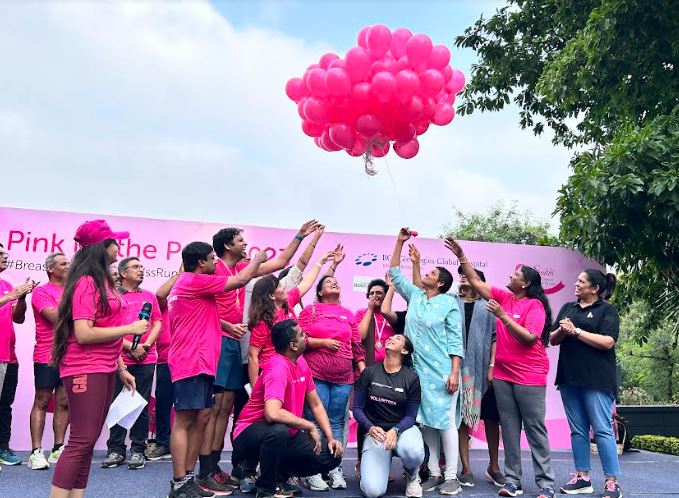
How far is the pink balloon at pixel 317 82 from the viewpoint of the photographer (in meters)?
4.86

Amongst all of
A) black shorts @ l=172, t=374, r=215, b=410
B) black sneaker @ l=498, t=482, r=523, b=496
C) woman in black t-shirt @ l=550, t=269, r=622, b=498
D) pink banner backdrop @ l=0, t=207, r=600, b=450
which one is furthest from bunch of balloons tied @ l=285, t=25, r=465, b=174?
black sneaker @ l=498, t=482, r=523, b=496

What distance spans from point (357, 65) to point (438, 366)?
229 cm

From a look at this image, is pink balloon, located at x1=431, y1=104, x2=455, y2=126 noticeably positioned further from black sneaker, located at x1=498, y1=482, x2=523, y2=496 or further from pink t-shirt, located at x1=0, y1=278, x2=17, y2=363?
pink t-shirt, located at x1=0, y1=278, x2=17, y2=363

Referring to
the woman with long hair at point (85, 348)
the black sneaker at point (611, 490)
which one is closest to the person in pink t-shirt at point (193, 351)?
the woman with long hair at point (85, 348)

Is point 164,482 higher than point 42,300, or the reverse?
point 42,300

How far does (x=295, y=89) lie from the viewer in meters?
5.32

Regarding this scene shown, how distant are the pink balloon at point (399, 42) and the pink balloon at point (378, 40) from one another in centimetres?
6

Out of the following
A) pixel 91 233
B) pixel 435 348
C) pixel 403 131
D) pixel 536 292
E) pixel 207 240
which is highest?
pixel 403 131

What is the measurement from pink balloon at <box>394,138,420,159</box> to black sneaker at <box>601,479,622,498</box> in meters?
2.87

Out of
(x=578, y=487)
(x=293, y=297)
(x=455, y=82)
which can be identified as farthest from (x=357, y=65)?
(x=578, y=487)

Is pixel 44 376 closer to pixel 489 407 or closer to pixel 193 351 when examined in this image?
pixel 193 351

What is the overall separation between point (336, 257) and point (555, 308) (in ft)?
10.5

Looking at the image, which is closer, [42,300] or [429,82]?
[42,300]

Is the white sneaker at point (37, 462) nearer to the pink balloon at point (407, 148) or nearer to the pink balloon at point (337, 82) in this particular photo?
the pink balloon at point (337, 82)
